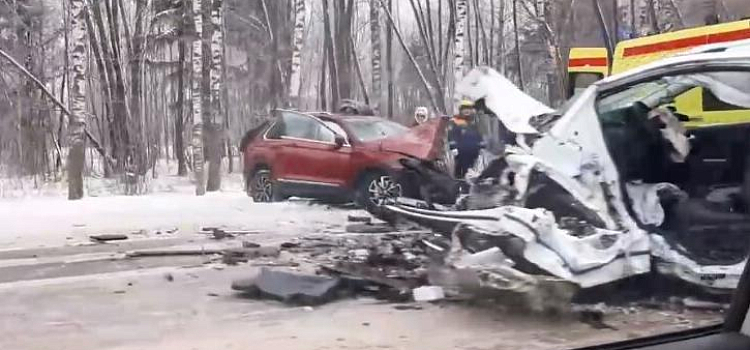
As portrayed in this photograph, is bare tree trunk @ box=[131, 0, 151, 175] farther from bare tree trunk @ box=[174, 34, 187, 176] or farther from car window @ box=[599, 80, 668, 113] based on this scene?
car window @ box=[599, 80, 668, 113]

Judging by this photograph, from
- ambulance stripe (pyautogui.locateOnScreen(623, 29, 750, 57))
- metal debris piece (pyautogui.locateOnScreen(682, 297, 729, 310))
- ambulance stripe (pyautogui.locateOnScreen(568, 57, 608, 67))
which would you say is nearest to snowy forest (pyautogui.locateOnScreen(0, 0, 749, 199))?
ambulance stripe (pyautogui.locateOnScreen(568, 57, 608, 67))

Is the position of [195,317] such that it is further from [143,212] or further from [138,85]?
[138,85]

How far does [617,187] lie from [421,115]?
2.74 feet

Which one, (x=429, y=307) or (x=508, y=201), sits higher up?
(x=508, y=201)

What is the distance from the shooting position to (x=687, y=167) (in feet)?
10.9

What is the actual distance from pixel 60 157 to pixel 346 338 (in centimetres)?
91

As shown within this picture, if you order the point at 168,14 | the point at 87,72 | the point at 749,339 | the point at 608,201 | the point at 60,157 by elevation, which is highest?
the point at 168,14

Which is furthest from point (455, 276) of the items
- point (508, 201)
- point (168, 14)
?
point (168, 14)

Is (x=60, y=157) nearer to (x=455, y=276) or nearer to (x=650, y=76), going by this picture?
(x=455, y=276)

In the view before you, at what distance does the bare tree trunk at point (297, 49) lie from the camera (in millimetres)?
2689

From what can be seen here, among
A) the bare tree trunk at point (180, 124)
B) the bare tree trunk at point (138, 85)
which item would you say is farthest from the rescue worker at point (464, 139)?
the bare tree trunk at point (138, 85)

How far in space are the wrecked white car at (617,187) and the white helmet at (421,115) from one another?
20 cm

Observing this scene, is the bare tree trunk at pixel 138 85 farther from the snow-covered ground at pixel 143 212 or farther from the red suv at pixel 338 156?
the red suv at pixel 338 156

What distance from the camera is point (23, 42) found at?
2295 mm
